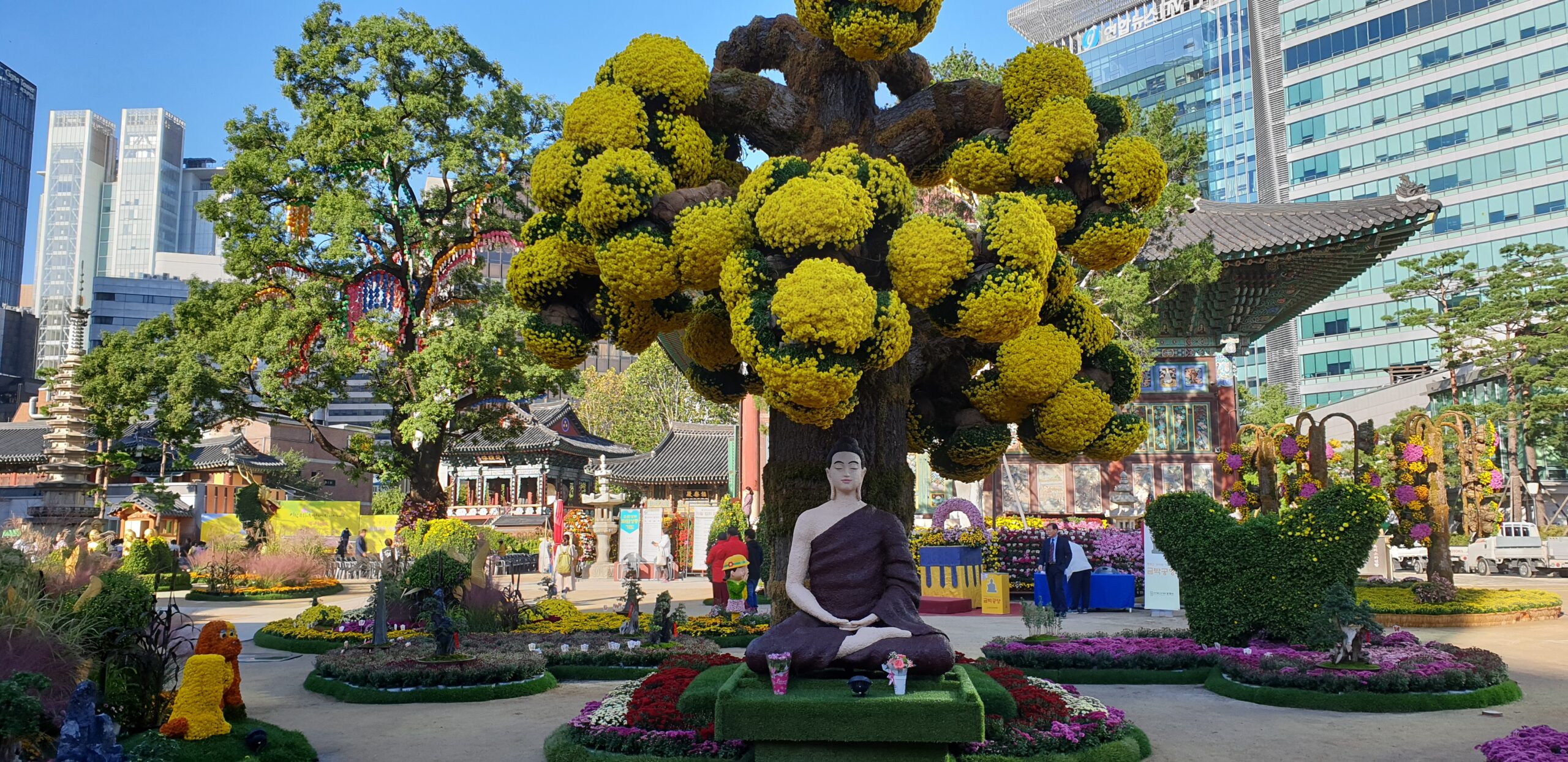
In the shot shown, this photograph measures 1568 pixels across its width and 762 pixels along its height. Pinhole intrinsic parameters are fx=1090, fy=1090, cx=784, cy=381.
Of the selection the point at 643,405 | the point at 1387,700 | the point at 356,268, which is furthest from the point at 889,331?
the point at 643,405

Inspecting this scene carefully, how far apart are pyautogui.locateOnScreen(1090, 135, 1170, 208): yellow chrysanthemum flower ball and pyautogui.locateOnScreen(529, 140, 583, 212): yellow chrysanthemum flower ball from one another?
407 cm

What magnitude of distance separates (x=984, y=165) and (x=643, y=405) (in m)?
51.3

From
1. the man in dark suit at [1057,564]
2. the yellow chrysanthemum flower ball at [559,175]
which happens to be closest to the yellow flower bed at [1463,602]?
the man in dark suit at [1057,564]

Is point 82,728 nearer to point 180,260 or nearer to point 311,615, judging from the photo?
point 311,615

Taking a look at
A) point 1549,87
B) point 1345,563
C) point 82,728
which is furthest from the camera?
point 1549,87

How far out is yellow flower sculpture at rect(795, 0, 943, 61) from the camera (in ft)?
27.4

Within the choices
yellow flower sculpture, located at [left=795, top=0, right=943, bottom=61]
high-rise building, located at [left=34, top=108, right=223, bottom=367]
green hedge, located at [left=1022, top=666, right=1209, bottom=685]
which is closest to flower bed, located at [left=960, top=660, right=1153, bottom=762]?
green hedge, located at [left=1022, top=666, right=1209, bottom=685]

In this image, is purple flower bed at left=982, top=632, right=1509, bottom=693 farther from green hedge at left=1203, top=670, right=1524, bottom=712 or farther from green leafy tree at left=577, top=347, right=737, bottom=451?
green leafy tree at left=577, top=347, right=737, bottom=451

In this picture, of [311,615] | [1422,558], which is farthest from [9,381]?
[1422,558]

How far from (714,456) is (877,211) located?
135 ft

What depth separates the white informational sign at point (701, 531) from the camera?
31.8 m

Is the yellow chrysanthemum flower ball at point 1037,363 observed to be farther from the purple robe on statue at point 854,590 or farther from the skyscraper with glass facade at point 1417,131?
the skyscraper with glass facade at point 1417,131

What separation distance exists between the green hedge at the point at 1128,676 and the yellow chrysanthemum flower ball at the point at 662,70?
22.9ft

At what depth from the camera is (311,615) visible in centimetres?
1553
